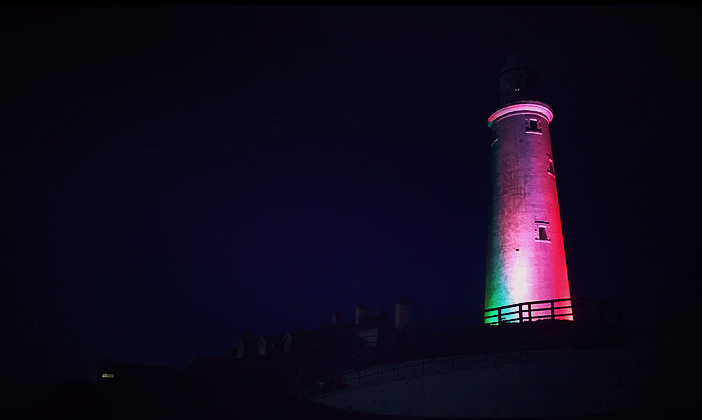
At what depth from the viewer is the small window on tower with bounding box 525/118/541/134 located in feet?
97.8

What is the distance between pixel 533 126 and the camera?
30.0 meters

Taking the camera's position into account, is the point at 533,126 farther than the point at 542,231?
Yes

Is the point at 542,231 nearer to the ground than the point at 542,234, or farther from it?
farther from it

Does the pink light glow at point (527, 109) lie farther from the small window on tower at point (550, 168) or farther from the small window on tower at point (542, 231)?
the small window on tower at point (542, 231)

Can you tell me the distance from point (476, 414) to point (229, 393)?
1083 centimetres

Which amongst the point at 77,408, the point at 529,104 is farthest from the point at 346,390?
the point at 529,104

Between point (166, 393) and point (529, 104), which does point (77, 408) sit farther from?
point (529, 104)

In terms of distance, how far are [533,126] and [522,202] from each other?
4.58 metres

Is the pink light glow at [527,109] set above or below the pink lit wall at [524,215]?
above

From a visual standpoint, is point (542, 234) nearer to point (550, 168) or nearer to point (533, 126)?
point (550, 168)

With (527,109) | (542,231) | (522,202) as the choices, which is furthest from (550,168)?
(542,231)

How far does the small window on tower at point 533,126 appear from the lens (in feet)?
97.8

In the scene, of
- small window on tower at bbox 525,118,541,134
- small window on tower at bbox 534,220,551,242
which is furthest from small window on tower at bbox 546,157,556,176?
small window on tower at bbox 534,220,551,242

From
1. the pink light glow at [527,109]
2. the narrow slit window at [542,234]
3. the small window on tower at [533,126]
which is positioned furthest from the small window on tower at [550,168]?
the narrow slit window at [542,234]
